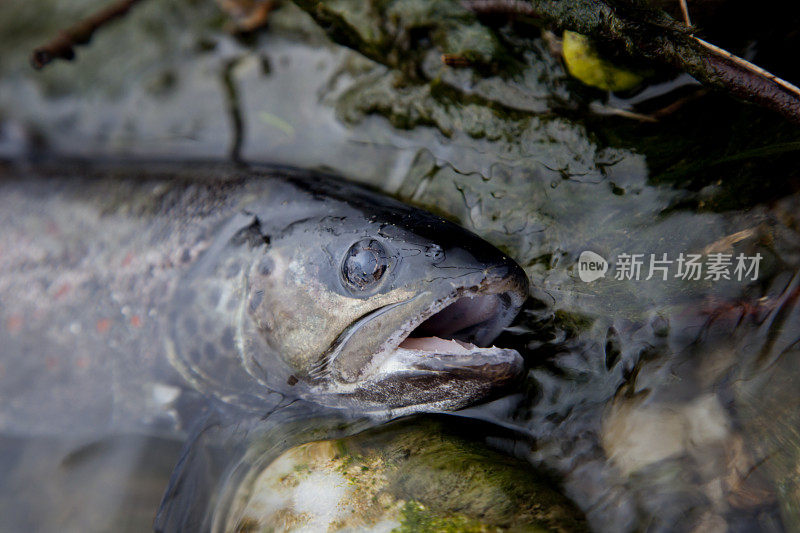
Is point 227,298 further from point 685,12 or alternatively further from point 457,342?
point 685,12

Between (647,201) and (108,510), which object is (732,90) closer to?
(647,201)

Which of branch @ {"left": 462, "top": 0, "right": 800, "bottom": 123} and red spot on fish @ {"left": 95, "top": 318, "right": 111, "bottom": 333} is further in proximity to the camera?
red spot on fish @ {"left": 95, "top": 318, "right": 111, "bottom": 333}

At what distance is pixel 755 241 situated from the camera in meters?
2.34

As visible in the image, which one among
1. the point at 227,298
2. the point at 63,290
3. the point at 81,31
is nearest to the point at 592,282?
the point at 227,298

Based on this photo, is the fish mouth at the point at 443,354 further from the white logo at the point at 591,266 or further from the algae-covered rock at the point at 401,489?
the white logo at the point at 591,266

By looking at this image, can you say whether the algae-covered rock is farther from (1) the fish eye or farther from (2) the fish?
(1) the fish eye

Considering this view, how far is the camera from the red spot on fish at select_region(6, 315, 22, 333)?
3236 mm

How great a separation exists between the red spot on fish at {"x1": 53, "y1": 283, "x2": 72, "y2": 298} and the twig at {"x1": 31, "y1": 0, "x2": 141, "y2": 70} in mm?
1607

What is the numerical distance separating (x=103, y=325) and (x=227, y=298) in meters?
0.88

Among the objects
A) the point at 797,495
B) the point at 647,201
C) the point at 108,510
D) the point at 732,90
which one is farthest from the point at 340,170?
the point at 797,495

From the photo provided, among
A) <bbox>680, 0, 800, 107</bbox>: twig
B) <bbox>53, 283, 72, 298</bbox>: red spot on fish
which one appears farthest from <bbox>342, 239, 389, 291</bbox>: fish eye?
<bbox>53, 283, 72, 298</bbox>: red spot on fish

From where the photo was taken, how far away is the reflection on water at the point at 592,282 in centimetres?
217

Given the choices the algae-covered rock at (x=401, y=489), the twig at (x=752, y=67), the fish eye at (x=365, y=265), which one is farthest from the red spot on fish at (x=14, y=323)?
the twig at (x=752, y=67)

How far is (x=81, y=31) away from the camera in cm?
383
